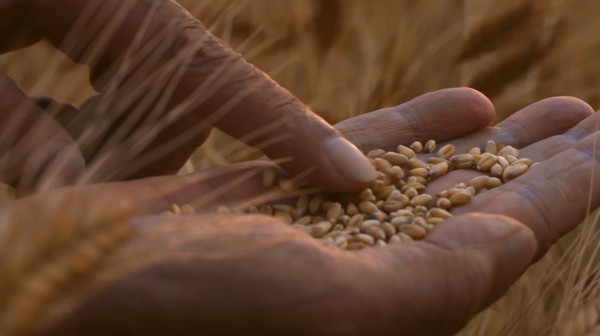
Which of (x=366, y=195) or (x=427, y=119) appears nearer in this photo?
(x=366, y=195)

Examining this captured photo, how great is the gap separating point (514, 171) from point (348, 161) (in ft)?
0.83

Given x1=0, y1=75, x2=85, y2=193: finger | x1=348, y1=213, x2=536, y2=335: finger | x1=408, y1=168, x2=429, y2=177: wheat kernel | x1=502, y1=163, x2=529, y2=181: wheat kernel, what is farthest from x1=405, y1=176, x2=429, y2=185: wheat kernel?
x1=0, y1=75, x2=85, y2=193: finger

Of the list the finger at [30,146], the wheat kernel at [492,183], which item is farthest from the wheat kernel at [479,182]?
the finger at [30,146]

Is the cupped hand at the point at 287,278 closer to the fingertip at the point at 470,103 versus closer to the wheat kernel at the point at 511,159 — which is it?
the wheat kernel at the point at 511,159

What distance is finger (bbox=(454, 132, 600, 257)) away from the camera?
98cm

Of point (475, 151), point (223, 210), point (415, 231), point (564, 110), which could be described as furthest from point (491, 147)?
point (223, 210)

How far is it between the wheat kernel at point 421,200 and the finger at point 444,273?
0.25 m

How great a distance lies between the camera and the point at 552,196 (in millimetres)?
Result: 1014

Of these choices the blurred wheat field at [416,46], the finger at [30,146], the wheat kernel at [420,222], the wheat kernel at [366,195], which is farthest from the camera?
the blurred wheat field at [416,46]

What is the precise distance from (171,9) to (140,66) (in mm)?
75

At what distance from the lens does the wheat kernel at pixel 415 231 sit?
37.5 inches

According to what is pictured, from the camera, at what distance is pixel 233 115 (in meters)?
1.00

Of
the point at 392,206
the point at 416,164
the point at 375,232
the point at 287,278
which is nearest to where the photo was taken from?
the point at 287,278

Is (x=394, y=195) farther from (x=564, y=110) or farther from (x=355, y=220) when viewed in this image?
(x=564, y=110)
